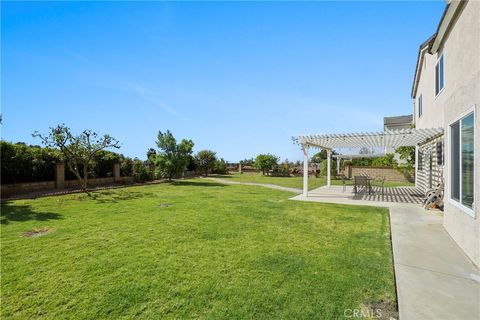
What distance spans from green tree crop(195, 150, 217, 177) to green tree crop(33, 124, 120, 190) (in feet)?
55.6

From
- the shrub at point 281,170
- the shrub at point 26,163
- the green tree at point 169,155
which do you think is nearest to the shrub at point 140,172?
the green tree at point 169,155

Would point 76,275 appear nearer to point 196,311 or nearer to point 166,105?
point 196,311

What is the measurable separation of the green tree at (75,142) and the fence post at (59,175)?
92.8 inches

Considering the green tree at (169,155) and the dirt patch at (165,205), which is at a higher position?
the green tree at (169,155)

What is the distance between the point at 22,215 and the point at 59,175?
8.54 meters

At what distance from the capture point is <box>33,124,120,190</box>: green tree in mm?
13000

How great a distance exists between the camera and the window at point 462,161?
186 inches

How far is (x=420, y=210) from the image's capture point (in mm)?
9016

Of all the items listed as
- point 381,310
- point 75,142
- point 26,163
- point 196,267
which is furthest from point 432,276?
point 26,163

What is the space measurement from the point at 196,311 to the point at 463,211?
17.9 ft

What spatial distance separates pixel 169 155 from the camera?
2103 cm

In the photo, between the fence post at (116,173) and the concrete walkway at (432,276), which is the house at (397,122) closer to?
the concrete walkway at (432,276)

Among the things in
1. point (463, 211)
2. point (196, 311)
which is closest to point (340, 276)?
point (196, 311)

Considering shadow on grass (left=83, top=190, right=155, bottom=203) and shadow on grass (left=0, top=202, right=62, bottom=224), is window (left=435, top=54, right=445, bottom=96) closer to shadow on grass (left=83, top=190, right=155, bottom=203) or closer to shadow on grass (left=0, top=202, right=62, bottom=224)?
shadow on grass (left=83, top=190, right=155, bottom=203)
